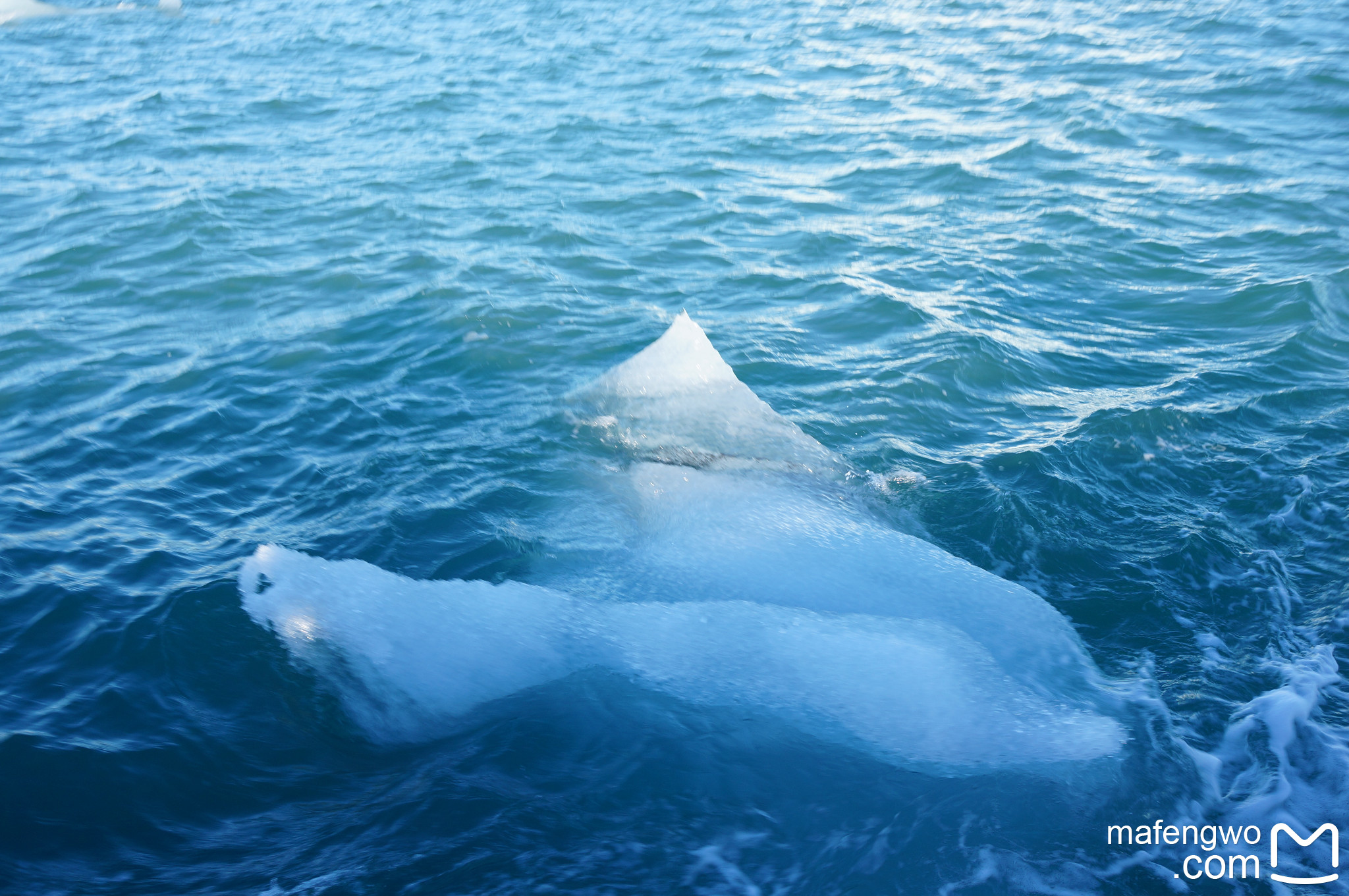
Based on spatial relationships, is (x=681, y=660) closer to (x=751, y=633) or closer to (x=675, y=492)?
(x=751, y=633)

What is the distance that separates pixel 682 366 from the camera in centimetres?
650

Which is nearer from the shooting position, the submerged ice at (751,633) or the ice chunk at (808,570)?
the submerged ice at (751,633)

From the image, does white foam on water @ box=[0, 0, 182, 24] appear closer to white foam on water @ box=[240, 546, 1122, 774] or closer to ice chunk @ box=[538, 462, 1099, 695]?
white foam on water @ box=[240, 546, 1122, 774]

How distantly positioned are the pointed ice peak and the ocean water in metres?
0.04

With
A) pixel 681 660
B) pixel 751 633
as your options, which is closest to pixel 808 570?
pixel 751 633

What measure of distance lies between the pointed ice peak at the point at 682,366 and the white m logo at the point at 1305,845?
154 inches

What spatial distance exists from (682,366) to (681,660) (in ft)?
8.25

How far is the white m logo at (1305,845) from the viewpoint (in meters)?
3.64

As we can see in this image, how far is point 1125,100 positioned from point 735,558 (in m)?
9.40

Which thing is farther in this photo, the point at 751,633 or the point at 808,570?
the point at 808,570

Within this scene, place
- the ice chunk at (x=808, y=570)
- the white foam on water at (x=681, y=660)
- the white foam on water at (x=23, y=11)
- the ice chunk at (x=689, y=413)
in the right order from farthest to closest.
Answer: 1. the white foam on water at (x=23, y=11)
2. the ice chunk at (x=689, y=413)
3. the ice chunk at (x=808, y=570)
4. the white foam on water at (x=681, y=660)

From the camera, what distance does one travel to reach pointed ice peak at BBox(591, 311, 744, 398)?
21.3 feet

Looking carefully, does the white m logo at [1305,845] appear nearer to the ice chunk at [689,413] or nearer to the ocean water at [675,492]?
the ocean water at [675,492]

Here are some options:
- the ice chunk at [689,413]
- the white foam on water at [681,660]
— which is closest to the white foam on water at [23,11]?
the ice chunk at [689,413]
